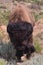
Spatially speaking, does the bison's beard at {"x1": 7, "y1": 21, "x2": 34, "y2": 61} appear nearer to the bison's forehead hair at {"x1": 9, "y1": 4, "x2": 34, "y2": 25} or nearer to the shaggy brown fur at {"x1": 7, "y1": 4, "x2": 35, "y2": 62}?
the shaggy brown fur at {"x1": 7, "y1": 4, "x2": 35, "y2": 62}

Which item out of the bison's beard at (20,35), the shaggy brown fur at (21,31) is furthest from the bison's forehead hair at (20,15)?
the bison's beard at (20,35)

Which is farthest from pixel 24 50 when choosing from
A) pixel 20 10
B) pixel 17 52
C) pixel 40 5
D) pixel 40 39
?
pixel 40 5

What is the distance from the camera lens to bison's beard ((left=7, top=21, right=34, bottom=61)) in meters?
10.4

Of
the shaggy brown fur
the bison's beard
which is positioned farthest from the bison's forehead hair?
the bison's beard

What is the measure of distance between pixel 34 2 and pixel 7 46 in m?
9.76

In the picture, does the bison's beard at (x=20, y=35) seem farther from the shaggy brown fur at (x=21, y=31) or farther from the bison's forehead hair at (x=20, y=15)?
the bison's forehead hair at (x=20, y=15)

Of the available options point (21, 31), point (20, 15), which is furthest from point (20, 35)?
point (20, 15)

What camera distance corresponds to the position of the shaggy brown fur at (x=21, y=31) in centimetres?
1044

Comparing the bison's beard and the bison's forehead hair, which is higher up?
the bison's forehead hair

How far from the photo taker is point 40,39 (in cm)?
1298

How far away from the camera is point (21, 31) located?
10438mm

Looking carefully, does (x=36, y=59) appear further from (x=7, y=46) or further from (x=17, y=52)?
(x=7, y=46)

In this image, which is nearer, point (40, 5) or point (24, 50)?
point (24, 50)

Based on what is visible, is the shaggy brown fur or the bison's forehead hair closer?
the shaggy brown fur
